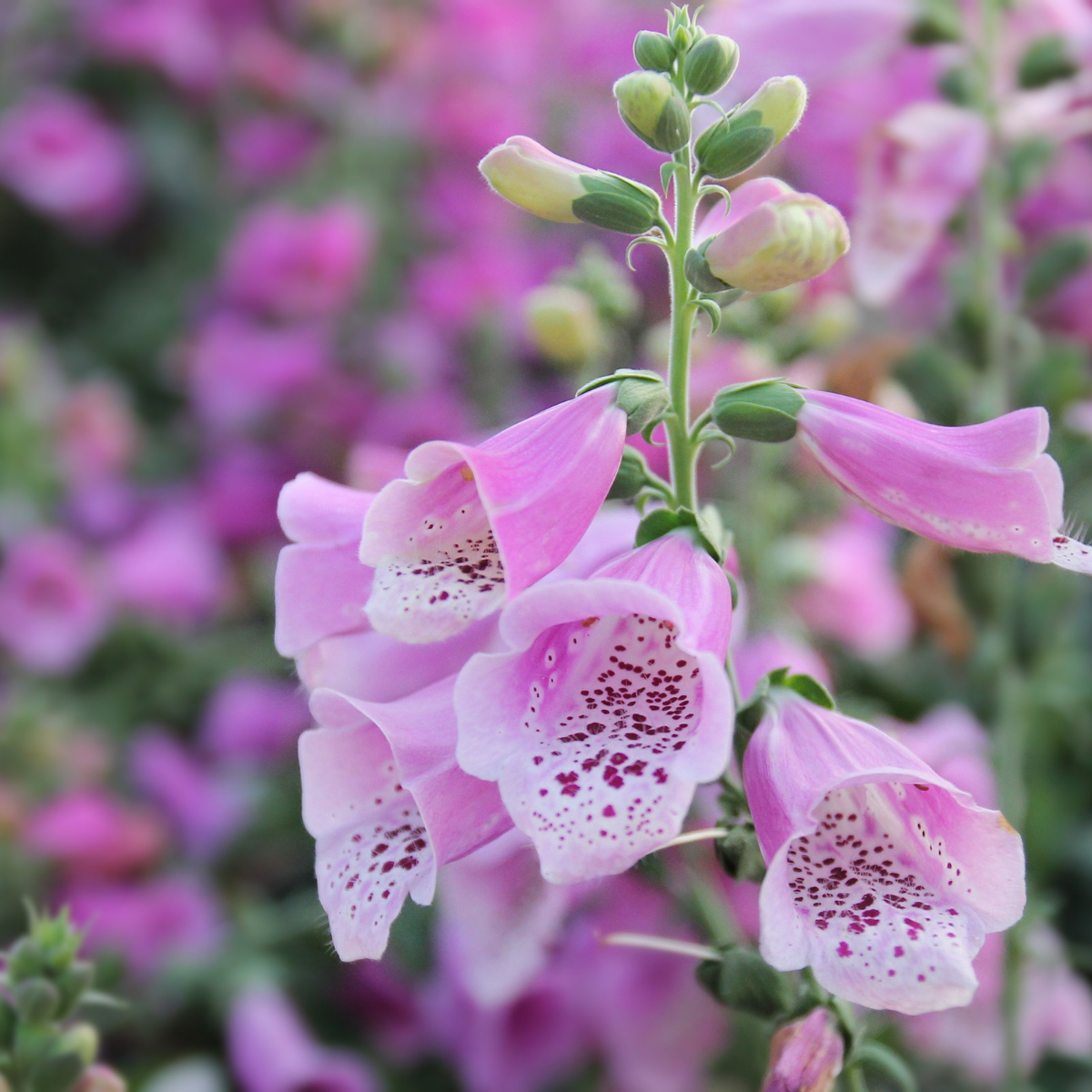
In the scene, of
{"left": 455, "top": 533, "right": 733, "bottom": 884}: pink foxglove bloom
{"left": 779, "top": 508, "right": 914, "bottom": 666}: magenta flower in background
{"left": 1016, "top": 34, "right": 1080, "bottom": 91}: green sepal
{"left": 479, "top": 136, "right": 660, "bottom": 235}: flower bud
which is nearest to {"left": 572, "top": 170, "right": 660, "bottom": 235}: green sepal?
{"left": 479, "top": 136, "right": 660, "bottom": 235}: flower bud

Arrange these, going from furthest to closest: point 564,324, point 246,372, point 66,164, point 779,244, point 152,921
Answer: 1. point 66,164
2. point 246,372
3. point 152,921
4. point 564,324
5. point 779,244

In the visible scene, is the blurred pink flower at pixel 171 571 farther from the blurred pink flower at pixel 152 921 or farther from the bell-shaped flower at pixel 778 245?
the bell-shaped flower at pixel 778 245

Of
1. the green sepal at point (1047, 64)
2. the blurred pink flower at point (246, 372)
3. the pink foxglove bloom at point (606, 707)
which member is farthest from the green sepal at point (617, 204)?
the blurred pink flower at point (246, 372)

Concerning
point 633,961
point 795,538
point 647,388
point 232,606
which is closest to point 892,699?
point 795,538

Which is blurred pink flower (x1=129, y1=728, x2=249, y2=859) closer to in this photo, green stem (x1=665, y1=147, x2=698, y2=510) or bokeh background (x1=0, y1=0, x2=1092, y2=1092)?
bokeh background (x1=0, y1=0, x2=1092, y2=1092)

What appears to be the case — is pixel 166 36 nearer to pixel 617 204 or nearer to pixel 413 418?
pixel 413 418

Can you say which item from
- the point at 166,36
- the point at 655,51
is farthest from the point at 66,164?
the point at 655,51

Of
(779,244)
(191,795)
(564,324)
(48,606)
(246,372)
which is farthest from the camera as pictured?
(246,372)

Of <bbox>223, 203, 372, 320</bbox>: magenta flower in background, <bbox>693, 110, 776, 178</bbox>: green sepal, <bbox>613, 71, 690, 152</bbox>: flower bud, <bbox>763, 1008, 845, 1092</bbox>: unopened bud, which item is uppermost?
<bbox>613, 71, 690, 152</bbox>: flower bud
